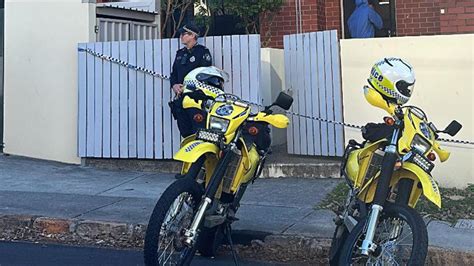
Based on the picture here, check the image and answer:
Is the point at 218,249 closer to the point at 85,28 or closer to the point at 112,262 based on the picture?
the point at 112,262

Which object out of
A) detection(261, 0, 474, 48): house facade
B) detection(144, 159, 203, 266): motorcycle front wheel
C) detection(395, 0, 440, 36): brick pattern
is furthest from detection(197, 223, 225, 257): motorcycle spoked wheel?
detection(395, 0, 440, 36): brick pattern

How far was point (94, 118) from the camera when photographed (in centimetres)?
952

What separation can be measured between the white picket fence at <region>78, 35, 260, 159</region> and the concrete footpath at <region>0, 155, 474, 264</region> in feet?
1.74

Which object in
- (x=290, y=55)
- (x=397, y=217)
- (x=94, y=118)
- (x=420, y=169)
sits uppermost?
(x=290, y=55)

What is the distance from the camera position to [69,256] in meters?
6.07

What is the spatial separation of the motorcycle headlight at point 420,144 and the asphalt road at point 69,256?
2030 millimetres

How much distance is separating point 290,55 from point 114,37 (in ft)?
9.26

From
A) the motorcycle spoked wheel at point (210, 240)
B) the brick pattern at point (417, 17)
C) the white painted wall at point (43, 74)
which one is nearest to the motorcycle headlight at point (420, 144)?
the motorcycle spoked wheel at point (210, 240)

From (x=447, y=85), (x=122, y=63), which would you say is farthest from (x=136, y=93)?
(x=447, y=85)

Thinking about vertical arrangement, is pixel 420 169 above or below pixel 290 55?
below

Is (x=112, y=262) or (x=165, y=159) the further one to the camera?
(x=165, y=159)

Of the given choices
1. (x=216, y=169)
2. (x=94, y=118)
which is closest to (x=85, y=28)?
(x=94, y=118)

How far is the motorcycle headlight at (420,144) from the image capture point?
4.47m

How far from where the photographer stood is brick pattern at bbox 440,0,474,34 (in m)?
9.57
